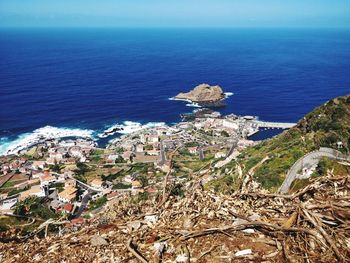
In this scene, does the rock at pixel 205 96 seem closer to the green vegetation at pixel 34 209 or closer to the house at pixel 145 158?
the house at pixel 145 158

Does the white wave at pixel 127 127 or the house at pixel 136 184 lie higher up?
the house at pixel 136 184

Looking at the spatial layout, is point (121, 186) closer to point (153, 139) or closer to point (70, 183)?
point (70, 183)

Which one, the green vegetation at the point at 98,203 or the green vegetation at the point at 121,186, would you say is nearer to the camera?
the green vegetation at the point at 98,203

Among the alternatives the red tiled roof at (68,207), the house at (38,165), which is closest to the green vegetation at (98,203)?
the red tiled roof at (68,207)

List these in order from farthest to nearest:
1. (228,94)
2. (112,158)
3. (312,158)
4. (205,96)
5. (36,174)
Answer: (228,94), (205,96), (112,158), (36,174), (312,158)

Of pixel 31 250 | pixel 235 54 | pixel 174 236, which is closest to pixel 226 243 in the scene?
pixel 174 236

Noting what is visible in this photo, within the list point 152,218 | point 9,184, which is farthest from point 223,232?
point 9,184
